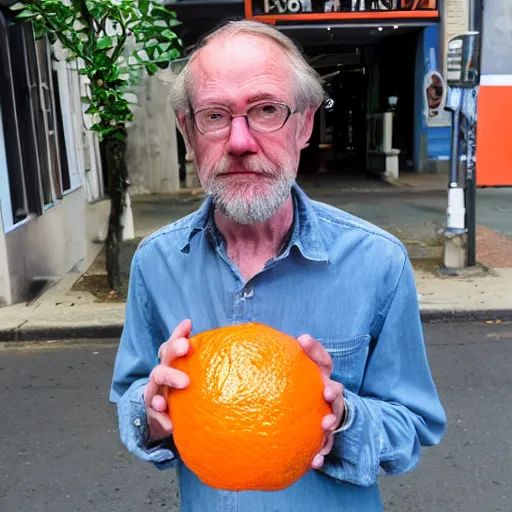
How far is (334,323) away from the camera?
146 centimetres

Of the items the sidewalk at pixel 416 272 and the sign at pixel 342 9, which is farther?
the sign at pixel 342 9

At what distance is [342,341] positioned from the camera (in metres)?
1.46

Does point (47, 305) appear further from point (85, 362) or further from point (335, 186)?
point (335, 186)

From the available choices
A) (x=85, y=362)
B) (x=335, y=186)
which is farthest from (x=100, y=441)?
(x=335, y=186)

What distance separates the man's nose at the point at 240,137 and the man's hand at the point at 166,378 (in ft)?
1.45

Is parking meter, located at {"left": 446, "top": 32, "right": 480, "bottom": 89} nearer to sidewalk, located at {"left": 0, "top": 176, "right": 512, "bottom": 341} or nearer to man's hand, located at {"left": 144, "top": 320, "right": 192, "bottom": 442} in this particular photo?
sidewalk, located at {"left": 0, "top": 176, "right": 512, "bottom": 341}

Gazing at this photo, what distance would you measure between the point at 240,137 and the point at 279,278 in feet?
1.12

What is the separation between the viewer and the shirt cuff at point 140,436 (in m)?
1.41

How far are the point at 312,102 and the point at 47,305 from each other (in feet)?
19.7

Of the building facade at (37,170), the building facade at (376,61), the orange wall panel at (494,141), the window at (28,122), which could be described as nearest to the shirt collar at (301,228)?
the building facade at (37,170)

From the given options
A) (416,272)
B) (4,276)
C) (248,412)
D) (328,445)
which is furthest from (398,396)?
(416,272)

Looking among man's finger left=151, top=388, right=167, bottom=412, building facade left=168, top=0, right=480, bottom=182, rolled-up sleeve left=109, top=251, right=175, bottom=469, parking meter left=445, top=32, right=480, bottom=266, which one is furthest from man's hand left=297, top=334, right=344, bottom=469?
building facade left=168, top=0, right=480, bottom=182

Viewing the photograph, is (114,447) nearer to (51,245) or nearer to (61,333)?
(61,333)

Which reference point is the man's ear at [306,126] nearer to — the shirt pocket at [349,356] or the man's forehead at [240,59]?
the man's forehead at [240,59]
